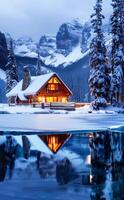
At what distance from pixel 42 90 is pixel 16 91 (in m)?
10.3

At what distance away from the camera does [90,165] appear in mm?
13305

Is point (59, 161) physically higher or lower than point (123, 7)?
lower

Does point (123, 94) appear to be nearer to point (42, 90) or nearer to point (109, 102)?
point (109, 102)

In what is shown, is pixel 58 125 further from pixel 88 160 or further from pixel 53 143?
pixel 88 160

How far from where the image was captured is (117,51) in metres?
58.9

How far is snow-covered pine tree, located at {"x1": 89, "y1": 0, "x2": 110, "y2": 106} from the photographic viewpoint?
189 ft

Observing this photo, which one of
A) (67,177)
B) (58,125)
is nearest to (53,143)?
(67,177)

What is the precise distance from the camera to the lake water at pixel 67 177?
32.2 ft

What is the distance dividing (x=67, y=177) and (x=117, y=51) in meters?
48.4

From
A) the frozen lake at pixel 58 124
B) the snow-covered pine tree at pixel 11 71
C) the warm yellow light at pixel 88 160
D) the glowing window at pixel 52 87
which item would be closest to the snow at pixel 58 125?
the frozen lake at pixel 58 124

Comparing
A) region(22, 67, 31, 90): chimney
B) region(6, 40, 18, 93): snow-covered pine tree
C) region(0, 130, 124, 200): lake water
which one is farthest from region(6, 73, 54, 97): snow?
region(0, 130, 124, 200): lake water

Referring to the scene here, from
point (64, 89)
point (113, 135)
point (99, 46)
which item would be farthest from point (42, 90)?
point (113, 135)

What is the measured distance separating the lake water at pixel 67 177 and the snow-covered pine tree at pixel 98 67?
41132 mm

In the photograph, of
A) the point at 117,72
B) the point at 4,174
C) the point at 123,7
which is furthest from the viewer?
the point at 123,7
